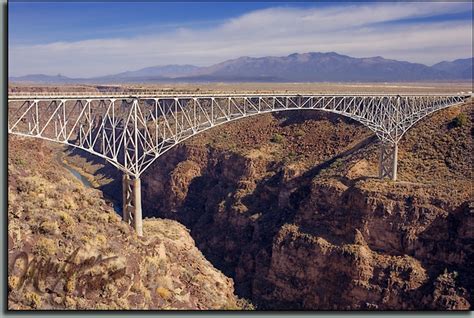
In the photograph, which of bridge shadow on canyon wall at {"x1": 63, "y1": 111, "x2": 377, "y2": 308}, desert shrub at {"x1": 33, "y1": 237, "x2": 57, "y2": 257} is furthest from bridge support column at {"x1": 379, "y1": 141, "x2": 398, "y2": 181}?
desert shrub at {"x1": 33, "y1": 237, "x2": 57, "y2": 257}

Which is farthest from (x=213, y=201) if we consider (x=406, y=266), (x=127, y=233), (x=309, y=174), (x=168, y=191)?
(x=127, y=233)

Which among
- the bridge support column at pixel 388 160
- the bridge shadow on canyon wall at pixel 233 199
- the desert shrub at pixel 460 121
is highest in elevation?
the desert shrub at pixel 460 121

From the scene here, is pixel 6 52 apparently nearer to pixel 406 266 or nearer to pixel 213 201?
pixel 406 266

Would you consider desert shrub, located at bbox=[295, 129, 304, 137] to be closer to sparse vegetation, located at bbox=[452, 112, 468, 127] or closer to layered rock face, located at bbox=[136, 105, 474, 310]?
layered rock face, located at bbox=[136, 105, 474, 310]

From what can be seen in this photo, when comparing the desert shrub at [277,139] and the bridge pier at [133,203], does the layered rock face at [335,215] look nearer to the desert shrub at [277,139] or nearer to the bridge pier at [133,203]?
the desert shrub at [277,139]

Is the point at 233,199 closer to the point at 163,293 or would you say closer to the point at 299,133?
the point at 299,133

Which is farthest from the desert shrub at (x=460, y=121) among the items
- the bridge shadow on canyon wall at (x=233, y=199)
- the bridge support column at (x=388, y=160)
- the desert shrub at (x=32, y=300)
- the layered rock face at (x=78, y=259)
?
the desert shrub at (x=32, y=300)
